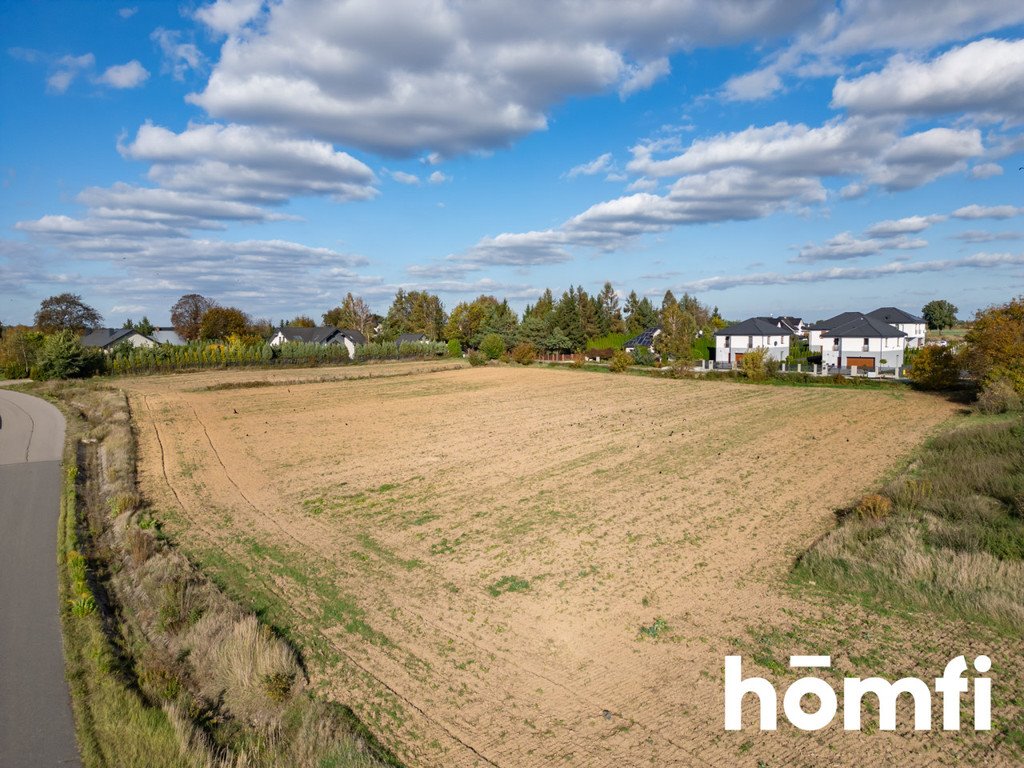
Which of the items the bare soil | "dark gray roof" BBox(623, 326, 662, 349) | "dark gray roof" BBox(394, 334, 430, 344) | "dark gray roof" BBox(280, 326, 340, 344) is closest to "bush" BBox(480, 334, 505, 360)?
"dark gray roof" BBox(623, 326, 662, 349)

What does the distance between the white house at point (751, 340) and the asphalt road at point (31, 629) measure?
6731 cm

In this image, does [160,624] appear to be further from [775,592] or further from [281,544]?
[775,592]

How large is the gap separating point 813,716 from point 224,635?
814 centimetres

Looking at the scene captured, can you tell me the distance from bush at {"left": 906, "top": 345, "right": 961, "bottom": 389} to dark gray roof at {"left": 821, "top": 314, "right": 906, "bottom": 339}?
883 inches

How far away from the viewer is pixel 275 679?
25.9 feet

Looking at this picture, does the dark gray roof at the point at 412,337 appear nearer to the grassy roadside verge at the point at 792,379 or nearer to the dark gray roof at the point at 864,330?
the grassy roadside verge at the point at 792,379

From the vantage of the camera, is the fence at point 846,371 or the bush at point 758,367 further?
the fence at point 846,371

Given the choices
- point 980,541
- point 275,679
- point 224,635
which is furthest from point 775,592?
point 224,635

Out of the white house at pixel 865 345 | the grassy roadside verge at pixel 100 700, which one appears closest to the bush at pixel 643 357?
the white house at pixel 865 345

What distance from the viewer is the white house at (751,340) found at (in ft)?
234

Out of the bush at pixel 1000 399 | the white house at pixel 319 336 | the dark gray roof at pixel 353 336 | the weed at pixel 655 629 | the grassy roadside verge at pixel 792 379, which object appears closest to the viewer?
the weed at pixel 655 629

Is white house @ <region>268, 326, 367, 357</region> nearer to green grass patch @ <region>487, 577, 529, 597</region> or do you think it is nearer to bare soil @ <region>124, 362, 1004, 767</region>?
bare soil @ <region>124, 362, 1004, 767</region>
